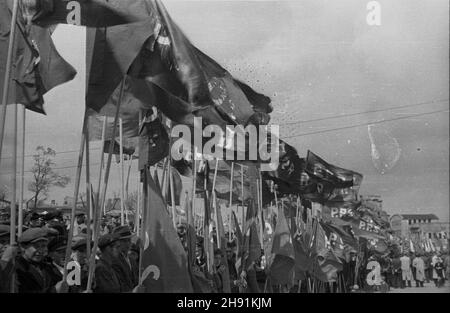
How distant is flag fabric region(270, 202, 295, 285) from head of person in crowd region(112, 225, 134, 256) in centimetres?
80

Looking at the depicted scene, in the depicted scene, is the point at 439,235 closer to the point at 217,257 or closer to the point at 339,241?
the point at 339,241

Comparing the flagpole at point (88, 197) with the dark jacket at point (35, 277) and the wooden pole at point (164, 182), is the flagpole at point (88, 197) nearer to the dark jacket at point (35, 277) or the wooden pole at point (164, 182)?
the dark jacket at point (35, 277)

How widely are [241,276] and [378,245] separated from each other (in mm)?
771

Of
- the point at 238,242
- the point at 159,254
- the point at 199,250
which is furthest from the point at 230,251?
the point at 159,254

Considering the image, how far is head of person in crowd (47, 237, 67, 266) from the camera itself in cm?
338

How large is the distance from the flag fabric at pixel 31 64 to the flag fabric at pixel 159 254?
65 cm

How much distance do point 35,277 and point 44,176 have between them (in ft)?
1.62

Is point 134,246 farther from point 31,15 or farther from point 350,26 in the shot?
point 350,26

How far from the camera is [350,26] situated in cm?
359

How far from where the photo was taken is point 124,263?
11.4ft

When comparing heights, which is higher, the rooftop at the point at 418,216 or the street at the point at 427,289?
the rooftop at the point at 418,216

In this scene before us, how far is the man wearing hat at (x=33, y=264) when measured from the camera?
10.9ft

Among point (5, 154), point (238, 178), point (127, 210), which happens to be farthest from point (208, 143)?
point (5, 154)

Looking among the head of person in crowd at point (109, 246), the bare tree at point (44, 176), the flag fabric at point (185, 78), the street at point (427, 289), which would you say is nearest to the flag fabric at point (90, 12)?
the flag fabric at point (185, 78)
